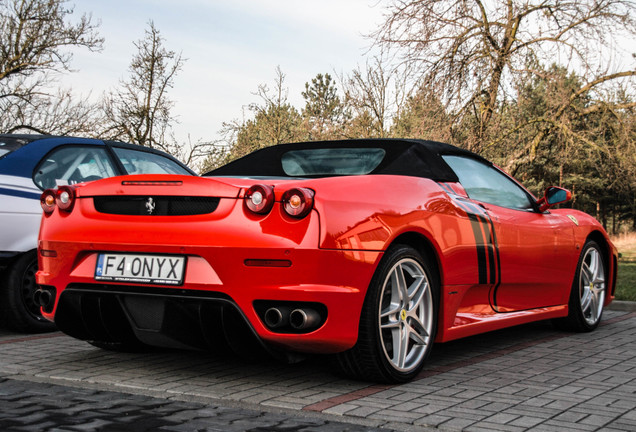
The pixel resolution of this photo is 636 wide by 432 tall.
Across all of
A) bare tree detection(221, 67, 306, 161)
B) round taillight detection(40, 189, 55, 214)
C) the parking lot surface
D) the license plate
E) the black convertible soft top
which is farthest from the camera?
bare tree detection(221, 67, 306, 161)

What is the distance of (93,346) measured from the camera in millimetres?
5523

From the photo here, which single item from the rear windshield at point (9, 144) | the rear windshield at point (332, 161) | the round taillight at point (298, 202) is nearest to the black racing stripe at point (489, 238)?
the rear windshield at point (332, 161)

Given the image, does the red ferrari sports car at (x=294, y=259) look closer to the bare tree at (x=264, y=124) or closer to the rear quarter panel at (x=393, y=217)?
the rear quarter panel at (x=393, y=217)

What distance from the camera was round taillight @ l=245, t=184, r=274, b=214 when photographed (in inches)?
149

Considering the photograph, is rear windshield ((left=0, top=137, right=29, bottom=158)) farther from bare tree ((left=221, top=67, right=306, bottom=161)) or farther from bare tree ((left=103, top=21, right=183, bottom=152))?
bare tree ((left=221, top=67, right=306, bottom=161))

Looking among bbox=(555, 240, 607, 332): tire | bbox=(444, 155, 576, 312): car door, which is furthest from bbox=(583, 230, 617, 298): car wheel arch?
bbox=(444, 155, 576, 312): car door

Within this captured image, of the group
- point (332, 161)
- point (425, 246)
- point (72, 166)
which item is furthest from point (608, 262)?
point (72, 166)

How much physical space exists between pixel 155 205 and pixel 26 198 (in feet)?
7.57

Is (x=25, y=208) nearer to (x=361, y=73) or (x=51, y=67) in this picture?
(x=51, y=67)

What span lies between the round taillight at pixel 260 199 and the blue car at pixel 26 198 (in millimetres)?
2793

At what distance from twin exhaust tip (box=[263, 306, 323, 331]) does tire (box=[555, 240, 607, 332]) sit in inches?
134

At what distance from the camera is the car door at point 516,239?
5242 mm

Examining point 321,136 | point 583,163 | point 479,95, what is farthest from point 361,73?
point 479,95

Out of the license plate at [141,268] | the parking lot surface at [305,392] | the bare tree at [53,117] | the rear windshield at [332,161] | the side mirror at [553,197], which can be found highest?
the bare tree at [53,117]
